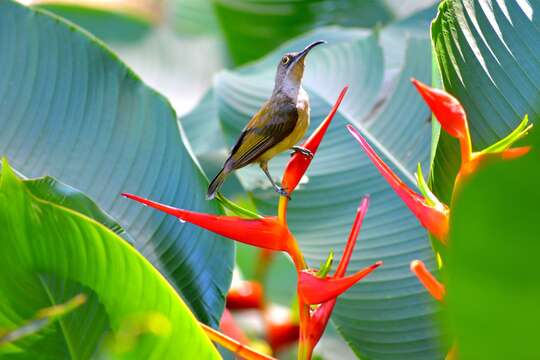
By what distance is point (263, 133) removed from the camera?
189 cm

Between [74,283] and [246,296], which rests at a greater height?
[74,283]

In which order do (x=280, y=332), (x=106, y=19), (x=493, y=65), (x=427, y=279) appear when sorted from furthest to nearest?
(x=106, y=19)
(x=280, y=332)
(x=493, y=65)
(x=427, y=279)

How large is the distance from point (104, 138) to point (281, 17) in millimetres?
1590

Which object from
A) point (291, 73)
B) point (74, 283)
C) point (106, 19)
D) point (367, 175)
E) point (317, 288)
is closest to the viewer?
point (317, 288)

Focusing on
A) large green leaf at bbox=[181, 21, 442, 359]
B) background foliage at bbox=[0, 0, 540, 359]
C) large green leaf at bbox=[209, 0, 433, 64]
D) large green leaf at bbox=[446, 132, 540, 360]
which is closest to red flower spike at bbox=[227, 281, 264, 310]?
background foliage at bbox=[0, 0, 540, 359]

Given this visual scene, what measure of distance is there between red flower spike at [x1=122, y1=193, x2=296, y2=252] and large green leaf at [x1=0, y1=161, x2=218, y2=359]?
0.08 m

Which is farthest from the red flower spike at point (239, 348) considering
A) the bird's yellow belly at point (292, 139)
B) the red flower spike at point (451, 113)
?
the bird's yellow belly at point (292, 139)

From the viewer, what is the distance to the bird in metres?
1.81

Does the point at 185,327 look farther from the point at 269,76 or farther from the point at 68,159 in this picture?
the point at 269,76

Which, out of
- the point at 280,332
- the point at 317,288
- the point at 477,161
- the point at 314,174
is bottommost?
the point at 280,332

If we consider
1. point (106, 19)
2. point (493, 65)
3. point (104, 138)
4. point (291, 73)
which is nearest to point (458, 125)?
point (493, 65)

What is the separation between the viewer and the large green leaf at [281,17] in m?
3.08

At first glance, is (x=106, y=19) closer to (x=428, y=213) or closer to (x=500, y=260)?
(x=428, y=213)

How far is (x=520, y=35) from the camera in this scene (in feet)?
4.83
